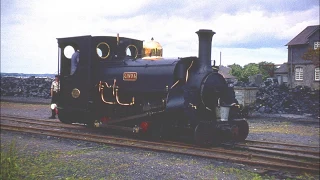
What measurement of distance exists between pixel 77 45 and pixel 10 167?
7102 millimetres

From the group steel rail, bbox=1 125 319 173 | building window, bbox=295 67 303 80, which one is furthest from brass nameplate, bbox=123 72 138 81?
building window, bbox=295 67 303 80

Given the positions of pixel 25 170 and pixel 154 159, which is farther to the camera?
pixel 154 159

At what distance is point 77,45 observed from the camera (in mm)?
11984

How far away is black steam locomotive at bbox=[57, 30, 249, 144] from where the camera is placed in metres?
9.20

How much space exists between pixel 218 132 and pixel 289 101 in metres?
12.0

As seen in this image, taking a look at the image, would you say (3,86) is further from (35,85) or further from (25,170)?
(25,170)

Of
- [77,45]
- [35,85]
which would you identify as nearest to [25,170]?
[77,45]

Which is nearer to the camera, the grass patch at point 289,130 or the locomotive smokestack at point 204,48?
the locomotive smokestack at point 204,48

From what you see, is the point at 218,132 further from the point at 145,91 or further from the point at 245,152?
the point at 145,91

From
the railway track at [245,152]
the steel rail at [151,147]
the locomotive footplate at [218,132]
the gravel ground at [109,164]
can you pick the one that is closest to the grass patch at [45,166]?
the gravel ground at [109,164]

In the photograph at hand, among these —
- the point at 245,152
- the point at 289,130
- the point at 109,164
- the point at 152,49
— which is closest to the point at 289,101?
the point at 289,130

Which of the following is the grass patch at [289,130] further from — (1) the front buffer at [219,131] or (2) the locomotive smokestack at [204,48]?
(2) the locomotive smokestack at [204,48]

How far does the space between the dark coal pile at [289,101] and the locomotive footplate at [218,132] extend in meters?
10.2

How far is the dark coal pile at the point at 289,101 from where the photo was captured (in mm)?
18922
